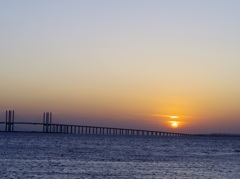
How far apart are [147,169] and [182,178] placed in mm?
9182

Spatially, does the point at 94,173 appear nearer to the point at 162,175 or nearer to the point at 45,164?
the point at 162,175

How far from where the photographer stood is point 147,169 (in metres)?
58.6

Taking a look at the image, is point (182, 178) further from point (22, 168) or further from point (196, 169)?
point (22, 168)

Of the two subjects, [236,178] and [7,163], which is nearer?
[236,178]

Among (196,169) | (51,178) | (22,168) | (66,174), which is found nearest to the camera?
(51,178)

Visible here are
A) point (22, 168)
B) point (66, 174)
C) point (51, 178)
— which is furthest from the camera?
point (22, 168)

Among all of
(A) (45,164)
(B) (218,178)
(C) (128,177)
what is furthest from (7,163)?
(B) (218,178)

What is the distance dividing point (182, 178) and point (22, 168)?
53.8 ft

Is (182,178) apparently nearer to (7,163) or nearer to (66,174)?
(66,174)

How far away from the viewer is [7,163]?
205ft

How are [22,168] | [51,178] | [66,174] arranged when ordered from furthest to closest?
[22,168] → [66,174] → [51,178]

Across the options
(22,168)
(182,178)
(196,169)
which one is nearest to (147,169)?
(196,169)

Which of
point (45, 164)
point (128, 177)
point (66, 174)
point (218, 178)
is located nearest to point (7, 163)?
point (45, 164)

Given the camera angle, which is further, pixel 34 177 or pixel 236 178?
pixel 236 178
